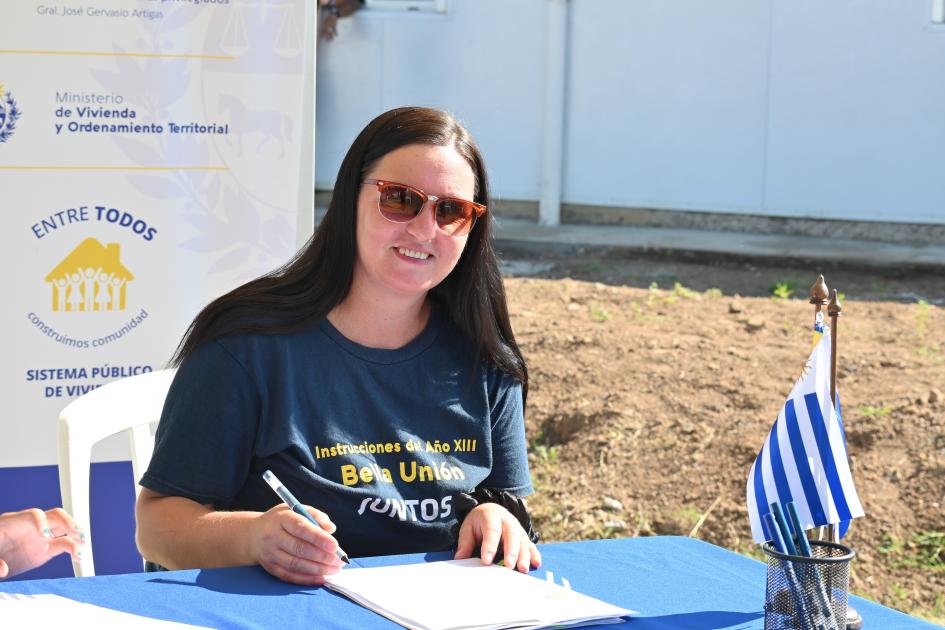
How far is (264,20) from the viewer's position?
3.68 metres

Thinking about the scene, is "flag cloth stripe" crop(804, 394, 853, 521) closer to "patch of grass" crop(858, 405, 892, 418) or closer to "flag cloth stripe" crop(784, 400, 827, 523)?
"flag cloth stripe" crop(784, 400, 827, 523)

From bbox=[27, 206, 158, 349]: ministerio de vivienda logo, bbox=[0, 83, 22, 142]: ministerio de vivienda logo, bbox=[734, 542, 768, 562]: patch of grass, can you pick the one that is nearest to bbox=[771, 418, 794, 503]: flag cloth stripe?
bbox=[27, 206, 158, 349]: ministerio de vivienda logo

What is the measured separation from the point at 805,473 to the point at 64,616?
1.16 m

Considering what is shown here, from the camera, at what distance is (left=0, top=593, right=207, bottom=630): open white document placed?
1785 mm

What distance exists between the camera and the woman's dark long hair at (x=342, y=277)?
2.48 m

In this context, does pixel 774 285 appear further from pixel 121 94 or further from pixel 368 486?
pixel 368 486

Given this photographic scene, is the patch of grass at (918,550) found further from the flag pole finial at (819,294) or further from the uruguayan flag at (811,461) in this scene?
the flag pole finial at (819,294)

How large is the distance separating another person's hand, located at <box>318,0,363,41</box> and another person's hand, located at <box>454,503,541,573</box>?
30.1ft

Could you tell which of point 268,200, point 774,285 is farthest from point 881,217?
point 268,200

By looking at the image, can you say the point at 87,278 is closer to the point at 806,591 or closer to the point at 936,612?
the point at 806,591

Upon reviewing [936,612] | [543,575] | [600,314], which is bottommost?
[936,612]

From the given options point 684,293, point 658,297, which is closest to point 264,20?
point 658,297

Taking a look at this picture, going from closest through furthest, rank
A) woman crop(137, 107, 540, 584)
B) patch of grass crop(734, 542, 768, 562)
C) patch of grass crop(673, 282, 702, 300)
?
woman crop(137, 107, 540, 584) < patch of grass crop(734, 542, 768, 562) < patch of grass crop(673, 282, 702, 300)

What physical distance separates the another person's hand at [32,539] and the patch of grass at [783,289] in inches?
237
